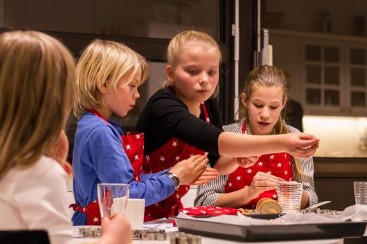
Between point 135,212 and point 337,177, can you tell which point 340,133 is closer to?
point 337,177

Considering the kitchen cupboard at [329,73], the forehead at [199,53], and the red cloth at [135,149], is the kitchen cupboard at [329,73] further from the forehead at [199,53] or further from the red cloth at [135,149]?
the red cloth at [135,149]

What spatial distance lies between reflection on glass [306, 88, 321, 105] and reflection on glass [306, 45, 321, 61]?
0.23m

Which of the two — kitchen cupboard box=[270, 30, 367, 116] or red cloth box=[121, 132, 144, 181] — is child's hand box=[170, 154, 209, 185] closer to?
red cloth box=[121, 132, 144, 181]

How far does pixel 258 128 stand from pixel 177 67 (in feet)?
1.63

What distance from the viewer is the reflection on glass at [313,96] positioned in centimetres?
493

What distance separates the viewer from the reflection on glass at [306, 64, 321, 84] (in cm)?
495

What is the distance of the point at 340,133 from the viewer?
541 cm

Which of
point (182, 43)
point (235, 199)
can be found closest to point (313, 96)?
point (235, 199)

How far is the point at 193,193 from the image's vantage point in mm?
3121

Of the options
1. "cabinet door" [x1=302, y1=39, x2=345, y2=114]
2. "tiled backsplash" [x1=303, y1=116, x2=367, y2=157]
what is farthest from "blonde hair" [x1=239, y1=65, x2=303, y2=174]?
"tiled backsplash" [x1=303, y1=116, x2=367, y2=157]

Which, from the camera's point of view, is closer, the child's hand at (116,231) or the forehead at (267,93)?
the child's hand at (116,231)

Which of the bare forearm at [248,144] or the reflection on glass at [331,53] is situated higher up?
the reflection on glass at [331,53]

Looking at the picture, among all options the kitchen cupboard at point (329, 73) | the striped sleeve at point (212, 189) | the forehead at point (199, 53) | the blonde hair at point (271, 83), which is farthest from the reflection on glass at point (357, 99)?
the forehead at point (199, 53)

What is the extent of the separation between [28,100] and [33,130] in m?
0.05
